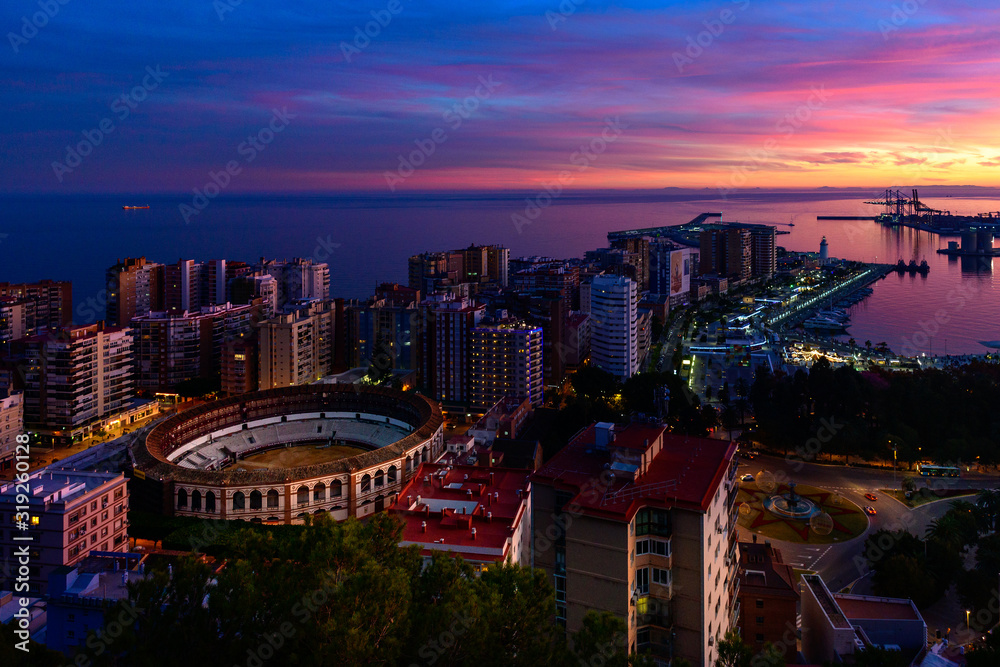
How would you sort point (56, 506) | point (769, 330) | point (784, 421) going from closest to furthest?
point (56, 506) < point (784, 421) < point (769, 330)

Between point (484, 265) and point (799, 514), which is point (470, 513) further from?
point (484, 265)

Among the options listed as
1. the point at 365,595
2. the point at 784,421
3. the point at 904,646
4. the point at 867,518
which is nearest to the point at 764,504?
the point at 867,518

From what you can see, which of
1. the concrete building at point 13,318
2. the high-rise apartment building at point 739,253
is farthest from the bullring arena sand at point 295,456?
the high-rise apartment building at point 739,253

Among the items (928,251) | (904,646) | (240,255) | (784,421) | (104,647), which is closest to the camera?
(104,647)

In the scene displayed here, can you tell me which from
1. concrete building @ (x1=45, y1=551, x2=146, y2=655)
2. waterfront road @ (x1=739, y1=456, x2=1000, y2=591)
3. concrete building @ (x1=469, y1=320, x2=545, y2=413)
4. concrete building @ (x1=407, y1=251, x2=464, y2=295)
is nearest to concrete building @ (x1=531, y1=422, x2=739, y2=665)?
concrete building @ (x1=45, y1=551, x2=146, y2=655)

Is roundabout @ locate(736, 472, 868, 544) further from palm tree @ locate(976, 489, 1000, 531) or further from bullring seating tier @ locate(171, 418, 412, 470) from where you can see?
bullring seating tier @ locate(171, 418, 412, 470)

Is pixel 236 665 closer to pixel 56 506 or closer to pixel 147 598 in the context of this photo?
pixel 147 598

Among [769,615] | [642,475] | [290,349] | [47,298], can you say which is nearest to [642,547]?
[642,475]
